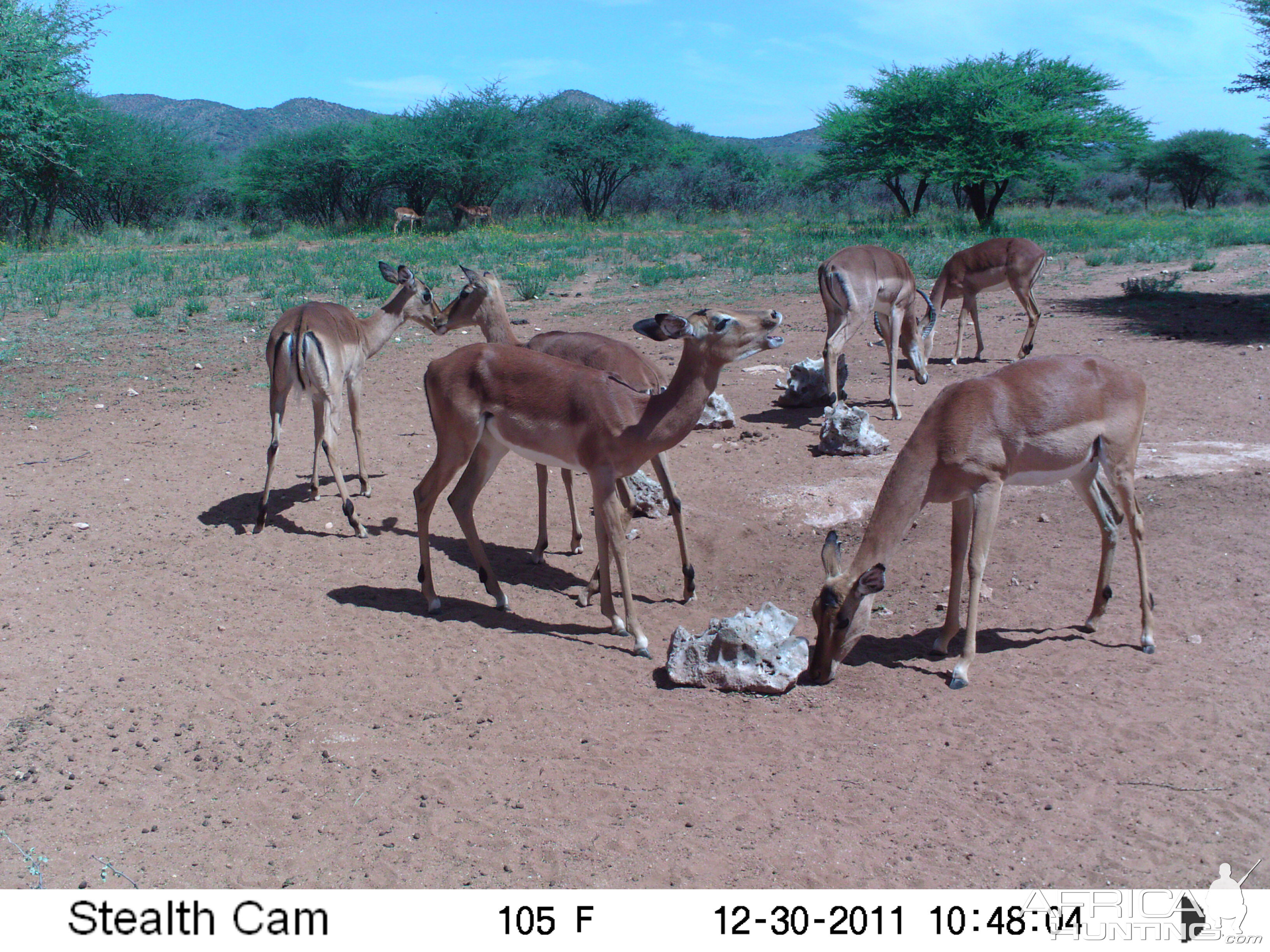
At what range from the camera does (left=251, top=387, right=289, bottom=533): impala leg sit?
304 inches

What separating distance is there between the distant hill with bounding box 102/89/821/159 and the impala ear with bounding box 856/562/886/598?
97339 mm

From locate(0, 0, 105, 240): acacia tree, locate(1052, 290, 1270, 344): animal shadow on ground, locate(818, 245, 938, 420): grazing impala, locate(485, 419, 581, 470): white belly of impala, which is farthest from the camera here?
locate(0, 0, 105, 240): acacia tree

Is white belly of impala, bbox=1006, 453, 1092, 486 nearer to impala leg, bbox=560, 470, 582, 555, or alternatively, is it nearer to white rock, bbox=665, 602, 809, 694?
white rock, bbox=665, 602, 809, 694

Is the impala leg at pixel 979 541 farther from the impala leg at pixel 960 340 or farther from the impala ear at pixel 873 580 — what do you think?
the impala leg at pixel 960 340

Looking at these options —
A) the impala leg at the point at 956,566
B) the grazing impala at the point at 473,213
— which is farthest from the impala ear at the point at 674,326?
the grazing impala at the point at 473,213

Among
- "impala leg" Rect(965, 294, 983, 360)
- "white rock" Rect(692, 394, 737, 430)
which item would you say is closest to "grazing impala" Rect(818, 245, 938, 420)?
"white rock" Rect(692, 394, 737, 430)

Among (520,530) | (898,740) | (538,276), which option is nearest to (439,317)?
(520,530)

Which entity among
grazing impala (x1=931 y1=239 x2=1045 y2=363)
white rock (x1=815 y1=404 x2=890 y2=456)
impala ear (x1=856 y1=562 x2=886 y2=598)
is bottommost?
impala ear (x1=856 y1=562 x2=886 y2=598)

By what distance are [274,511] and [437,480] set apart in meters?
2.41

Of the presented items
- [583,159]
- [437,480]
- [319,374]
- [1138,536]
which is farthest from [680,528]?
[583,159]

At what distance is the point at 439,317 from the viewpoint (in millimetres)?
9414

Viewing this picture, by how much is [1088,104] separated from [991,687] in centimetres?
3173

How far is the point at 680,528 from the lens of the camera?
21.9ft
